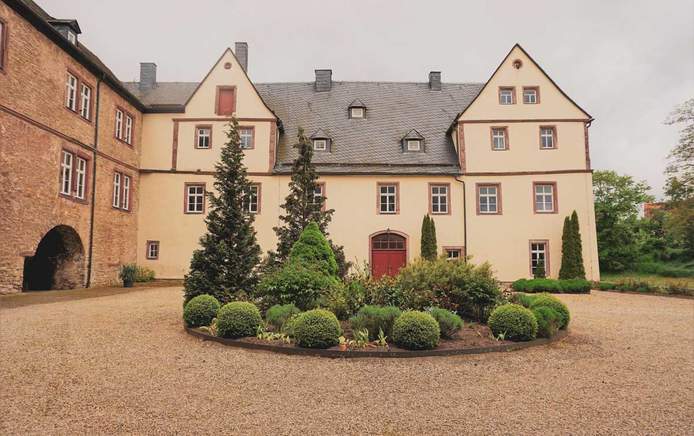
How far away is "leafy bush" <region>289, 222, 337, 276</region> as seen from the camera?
10.6 metres

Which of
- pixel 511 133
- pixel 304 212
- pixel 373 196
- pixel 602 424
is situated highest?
pixel 511 133

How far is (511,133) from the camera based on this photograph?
2258 centimetres

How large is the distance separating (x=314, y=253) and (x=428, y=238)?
11.7 metres

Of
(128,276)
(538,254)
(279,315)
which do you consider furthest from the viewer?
(538,254)

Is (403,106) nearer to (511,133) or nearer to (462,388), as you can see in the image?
(511,133)

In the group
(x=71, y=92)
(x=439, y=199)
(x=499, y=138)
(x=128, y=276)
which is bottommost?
(x=128, y=276)

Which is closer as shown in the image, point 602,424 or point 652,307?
point 602,424

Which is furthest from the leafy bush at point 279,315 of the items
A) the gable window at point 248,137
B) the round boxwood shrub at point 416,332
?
the gable window at point 248,137

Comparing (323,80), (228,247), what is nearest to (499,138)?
(323,80)

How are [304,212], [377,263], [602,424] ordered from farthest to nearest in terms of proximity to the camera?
[377,263], [304,212], [602,424]

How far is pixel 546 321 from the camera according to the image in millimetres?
8391

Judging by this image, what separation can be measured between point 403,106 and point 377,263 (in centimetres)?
954

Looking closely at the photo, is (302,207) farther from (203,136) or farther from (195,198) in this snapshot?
(203,136)

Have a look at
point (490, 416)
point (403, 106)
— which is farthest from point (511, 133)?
point (490, 416)
